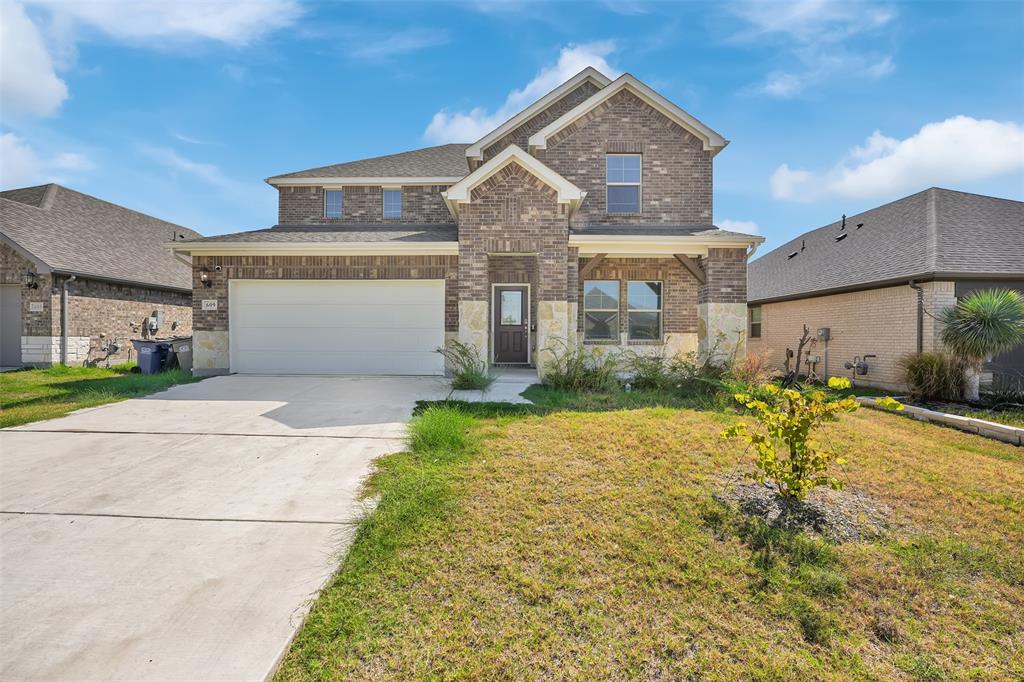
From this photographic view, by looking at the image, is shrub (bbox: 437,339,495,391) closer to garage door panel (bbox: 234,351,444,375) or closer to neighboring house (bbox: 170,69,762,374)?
neighboring house (bbox: 170,69,762,374)

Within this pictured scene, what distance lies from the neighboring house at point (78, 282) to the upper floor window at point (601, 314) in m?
11.2

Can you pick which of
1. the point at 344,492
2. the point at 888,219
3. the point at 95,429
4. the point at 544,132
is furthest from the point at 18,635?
Answer: the point at 888,219

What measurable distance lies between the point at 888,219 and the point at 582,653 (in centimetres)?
1723

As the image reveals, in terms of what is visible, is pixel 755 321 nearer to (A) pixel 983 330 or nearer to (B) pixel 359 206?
(A) pixel 983 330

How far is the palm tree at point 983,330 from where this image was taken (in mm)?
9305

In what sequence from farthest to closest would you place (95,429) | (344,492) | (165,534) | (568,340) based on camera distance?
(568,340) < (95,429) < (344,492) < (165,534)

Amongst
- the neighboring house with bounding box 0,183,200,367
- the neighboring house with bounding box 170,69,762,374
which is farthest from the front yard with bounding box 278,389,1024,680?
the neighboring house with bounding box 0,183,200,367

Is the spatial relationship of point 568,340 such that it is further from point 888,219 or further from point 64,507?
point 888,219

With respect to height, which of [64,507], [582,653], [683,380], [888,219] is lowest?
[582,653]

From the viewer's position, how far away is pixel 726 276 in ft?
33.9

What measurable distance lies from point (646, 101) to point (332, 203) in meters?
9.66

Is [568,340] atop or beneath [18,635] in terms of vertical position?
atop

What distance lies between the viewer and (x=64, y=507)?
3.97 m

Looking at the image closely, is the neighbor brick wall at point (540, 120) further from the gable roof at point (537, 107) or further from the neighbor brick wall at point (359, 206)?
the neighbor brick wall at point (359, 206)
